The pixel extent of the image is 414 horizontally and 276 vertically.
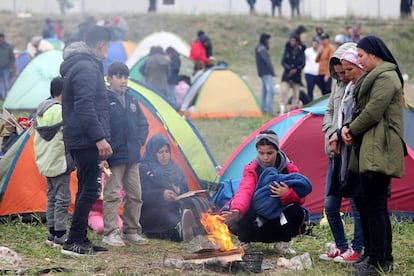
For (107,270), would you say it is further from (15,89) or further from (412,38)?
(412,38)

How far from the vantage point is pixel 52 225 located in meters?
7.27

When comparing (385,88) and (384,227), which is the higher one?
(385,88)

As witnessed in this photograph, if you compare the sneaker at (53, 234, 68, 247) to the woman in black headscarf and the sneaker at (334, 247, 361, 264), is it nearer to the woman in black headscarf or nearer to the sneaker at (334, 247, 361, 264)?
the sneaker at (334, 247, 361, 264)

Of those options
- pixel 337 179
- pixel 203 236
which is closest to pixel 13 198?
pixel 203 236

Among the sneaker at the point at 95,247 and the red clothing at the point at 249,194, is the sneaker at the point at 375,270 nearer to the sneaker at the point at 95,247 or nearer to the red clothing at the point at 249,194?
the red clothing at the point at 249,194

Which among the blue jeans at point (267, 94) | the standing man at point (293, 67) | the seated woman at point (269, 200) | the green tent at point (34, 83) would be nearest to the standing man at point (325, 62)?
the standing man at point (293, 67)

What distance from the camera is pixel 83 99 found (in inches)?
255

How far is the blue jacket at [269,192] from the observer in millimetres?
6633

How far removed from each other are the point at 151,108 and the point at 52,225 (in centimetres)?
263

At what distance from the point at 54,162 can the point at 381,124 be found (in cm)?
285

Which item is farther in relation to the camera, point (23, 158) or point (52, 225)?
point (23, 158)

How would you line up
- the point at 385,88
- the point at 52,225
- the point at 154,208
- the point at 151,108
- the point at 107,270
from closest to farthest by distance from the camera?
the point at 385,88
the point at 107,270
the point at 52,225
the point at 154,208
the point at 151,108

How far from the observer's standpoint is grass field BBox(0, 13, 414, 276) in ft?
21.0

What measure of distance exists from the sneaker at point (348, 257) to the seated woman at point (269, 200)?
404mm
